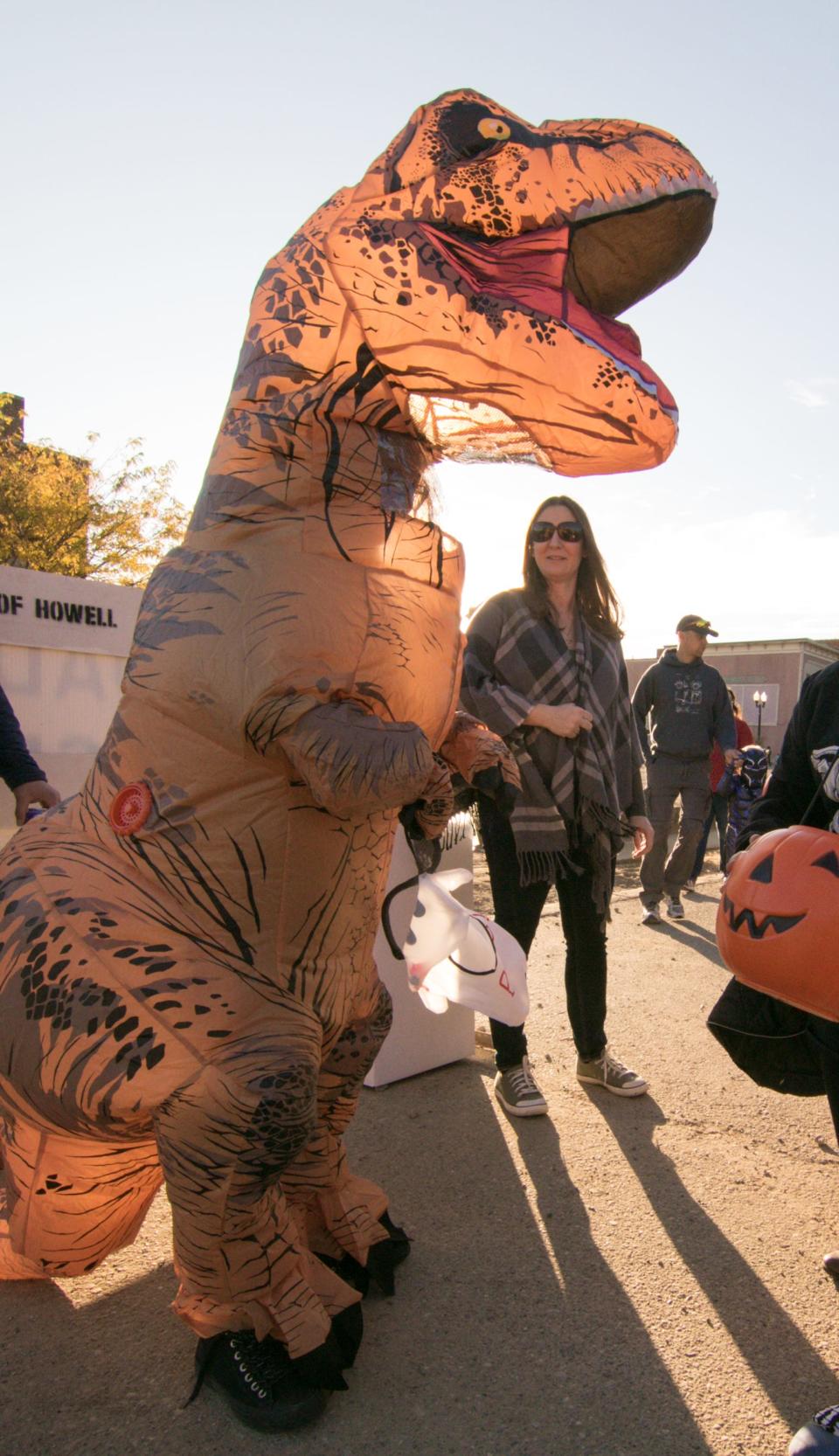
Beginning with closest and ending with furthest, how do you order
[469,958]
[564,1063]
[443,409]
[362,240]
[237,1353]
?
[362,240] < [443,409] < [237,1353] < [469,958] < [564,1063]

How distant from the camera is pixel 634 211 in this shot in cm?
157

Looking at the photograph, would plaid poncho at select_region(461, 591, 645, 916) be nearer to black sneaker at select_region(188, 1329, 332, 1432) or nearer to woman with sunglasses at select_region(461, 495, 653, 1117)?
woman with sunglasses at select_region(461, 495, 653, 1117)

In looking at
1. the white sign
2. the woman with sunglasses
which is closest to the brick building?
the white sign

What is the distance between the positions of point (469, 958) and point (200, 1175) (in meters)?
0.80

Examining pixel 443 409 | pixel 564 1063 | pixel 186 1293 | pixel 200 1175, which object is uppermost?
pixel 443 409

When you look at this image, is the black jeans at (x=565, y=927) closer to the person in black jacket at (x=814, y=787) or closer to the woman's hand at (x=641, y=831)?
the woman's hand at (x=641, y=831)

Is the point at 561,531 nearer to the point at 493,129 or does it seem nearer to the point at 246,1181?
the point at 493,129

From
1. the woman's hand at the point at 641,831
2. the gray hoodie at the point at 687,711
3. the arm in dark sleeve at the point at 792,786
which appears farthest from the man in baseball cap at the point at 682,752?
the arm in dark sleeve at the point at 792,786

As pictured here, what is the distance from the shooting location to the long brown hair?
3283mm

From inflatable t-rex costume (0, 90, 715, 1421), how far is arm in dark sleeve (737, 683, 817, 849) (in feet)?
3.22

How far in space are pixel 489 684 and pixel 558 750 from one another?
30 centimetres

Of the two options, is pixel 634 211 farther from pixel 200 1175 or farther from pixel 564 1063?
pixel 564 1063

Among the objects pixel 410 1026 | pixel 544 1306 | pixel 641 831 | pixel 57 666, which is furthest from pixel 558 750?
pixel 57 666

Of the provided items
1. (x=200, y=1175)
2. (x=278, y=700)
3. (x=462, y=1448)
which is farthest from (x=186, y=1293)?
(x=278, y=700)
